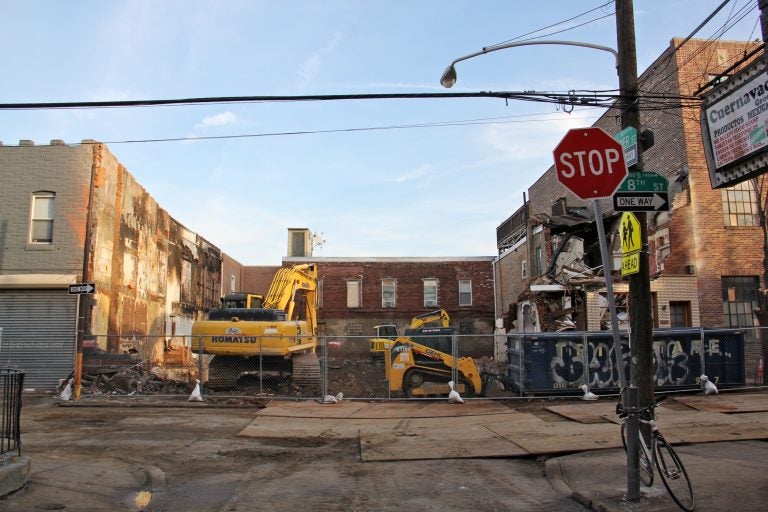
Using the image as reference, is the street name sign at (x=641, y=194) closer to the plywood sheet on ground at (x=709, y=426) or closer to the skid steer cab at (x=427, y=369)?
the plywood sheet on ground at (x=709, y=426)

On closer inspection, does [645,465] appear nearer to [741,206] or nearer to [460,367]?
[460,367]

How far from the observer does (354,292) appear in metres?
41.6

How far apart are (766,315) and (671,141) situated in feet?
26.1

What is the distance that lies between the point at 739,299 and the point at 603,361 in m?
8.94

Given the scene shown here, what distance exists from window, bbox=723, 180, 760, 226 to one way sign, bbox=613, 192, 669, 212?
16220 millimetres

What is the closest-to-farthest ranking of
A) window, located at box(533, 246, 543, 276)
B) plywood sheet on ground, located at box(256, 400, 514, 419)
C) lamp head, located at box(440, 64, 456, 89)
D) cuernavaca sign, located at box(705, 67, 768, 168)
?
1. cuernavaca sign, located at box(705, 67, 768, 168)
2. lamp head, located at box(440, 64, 456, 89)
3. plywood sheet on ground, located at box(256, 400, 514, 419)
4. window, located at box(533, 246, 543, 276)

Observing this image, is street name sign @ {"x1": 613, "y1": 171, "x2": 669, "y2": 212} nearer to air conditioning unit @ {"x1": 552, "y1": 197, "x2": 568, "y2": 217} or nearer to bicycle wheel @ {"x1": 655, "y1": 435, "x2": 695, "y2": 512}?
bicycle wheel @ {"x1": 655, "y1": 435, "x2": 695, "y2": 512}

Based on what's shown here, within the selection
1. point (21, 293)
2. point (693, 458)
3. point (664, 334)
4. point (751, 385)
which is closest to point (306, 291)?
point (21, 293)

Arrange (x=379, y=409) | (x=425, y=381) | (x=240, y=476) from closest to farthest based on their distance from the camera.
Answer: (x=240, y=476) < (x=379, y=409) < (x=425, y=381)

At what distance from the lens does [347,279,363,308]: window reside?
41.5 m

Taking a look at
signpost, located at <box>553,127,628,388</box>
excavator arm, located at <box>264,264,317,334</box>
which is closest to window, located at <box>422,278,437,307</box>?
excavator arm, located at <box>264,264,317,334</box>

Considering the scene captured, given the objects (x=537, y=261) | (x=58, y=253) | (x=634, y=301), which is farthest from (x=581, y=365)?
(x=58, y=253)

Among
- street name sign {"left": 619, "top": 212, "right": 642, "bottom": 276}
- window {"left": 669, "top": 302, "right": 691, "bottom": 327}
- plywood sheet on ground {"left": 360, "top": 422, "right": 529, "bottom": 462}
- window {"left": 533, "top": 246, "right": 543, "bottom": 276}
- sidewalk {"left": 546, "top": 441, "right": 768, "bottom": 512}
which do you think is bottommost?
plywood sheet on ground {"left": 360, "top": 422, "right": 529, "bottom": 462}

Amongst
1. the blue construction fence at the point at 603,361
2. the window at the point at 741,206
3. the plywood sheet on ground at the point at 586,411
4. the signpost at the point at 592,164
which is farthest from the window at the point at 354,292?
the signpost at the point at 592,164
